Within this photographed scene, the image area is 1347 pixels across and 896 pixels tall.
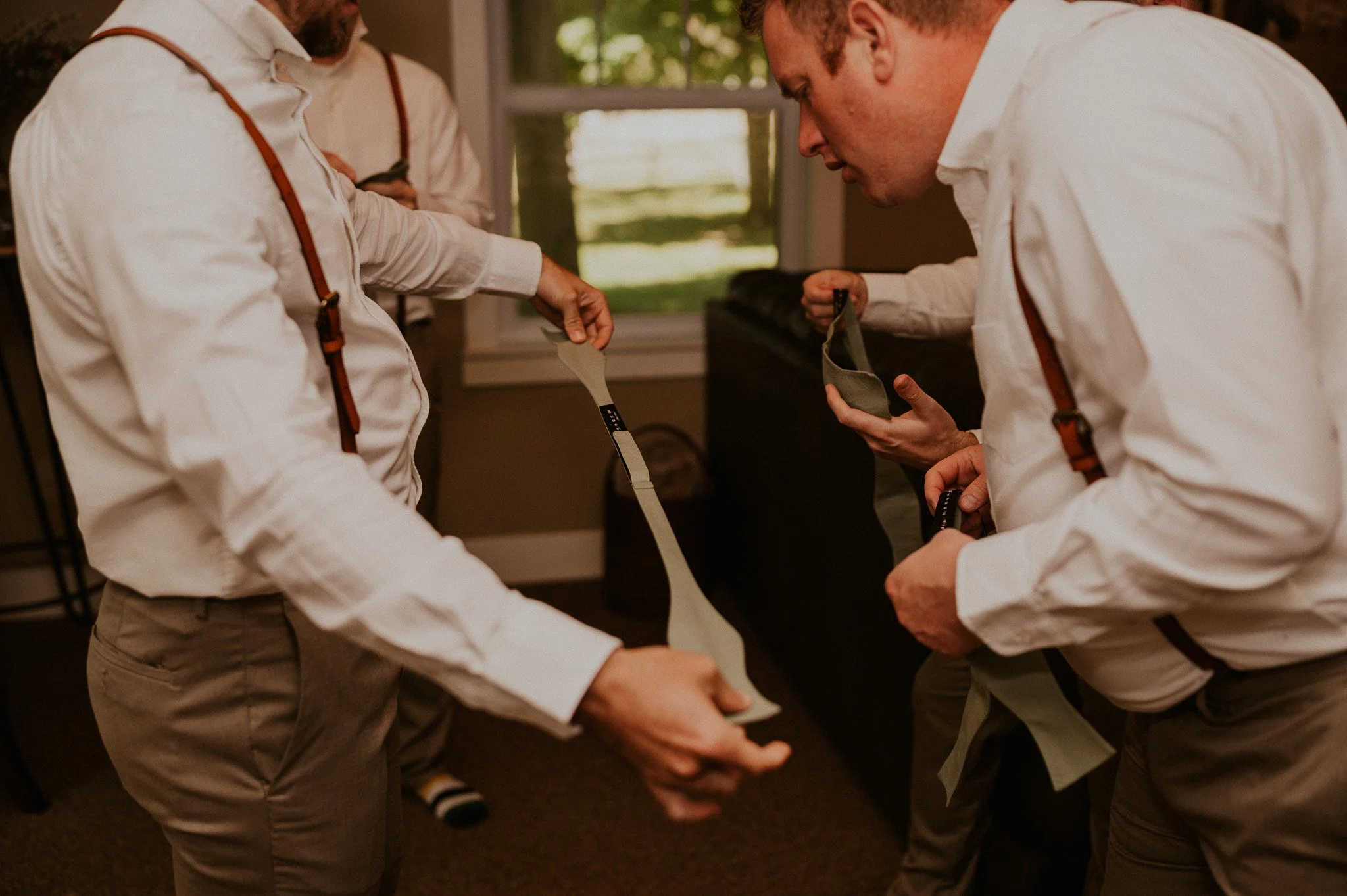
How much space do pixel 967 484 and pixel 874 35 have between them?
58 cm

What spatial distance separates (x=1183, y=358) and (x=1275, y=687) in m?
0.37

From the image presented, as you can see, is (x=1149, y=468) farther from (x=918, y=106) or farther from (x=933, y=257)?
(x=933, y=257)

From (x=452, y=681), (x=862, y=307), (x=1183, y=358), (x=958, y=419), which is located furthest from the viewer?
(x=862, y=307)

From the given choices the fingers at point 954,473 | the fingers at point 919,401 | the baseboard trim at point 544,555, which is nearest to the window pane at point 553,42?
the baseboard trim at point 544,555

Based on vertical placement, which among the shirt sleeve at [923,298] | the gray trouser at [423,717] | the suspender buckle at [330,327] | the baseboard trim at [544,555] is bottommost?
the baseboard trim at [544,555]

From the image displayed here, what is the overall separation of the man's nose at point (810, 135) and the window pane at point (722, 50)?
249 centimetres

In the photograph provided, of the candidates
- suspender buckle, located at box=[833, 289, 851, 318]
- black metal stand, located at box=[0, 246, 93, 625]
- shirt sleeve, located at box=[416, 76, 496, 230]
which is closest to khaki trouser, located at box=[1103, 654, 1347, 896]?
suspender buckle, located at box=[833, 289, 851, 318]

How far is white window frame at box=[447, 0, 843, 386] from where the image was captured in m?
3.31

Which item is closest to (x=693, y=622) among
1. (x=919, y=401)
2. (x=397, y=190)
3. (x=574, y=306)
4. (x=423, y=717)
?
(x=919, y=401)

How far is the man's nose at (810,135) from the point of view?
1.23 metres

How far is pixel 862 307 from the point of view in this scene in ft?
6.74

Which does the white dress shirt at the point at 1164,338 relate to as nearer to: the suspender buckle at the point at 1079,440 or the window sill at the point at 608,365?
the suspender buckle at the point at 1079,440

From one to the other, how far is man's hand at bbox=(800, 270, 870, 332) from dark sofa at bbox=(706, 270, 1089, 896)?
0.09 metres

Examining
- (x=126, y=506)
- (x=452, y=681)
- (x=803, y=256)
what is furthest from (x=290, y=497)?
(x=803, y=256)
